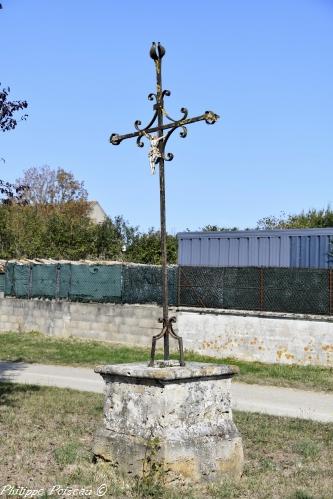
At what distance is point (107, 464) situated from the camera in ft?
21.3

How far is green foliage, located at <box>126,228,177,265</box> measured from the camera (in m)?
35.7

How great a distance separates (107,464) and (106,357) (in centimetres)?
1107

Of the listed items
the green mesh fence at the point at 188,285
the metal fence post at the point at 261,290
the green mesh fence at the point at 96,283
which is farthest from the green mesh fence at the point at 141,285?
the metal fence post at the point at 261,290

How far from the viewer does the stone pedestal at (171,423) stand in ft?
20.3

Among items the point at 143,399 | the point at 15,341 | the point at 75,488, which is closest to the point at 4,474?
the point at 75,488

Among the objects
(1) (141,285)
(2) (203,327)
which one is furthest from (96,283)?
(2) (203,327)

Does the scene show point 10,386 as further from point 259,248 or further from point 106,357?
point 259,248

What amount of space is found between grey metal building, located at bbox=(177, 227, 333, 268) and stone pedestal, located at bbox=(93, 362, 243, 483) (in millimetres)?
14957

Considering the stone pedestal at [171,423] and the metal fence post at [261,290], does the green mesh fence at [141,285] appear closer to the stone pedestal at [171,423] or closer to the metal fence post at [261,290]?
the metal fence post at [261,290]

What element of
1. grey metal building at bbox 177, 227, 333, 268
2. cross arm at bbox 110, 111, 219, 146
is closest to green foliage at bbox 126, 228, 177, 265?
grey metal building at bbox 177, 227, 333, 268

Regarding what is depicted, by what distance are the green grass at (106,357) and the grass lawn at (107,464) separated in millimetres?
4436

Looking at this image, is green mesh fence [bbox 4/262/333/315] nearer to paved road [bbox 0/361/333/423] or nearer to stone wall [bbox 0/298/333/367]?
stone wall [bbox 0/298/333/367]

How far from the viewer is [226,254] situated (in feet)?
75.6

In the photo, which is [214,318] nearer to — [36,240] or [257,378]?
[257,378]
